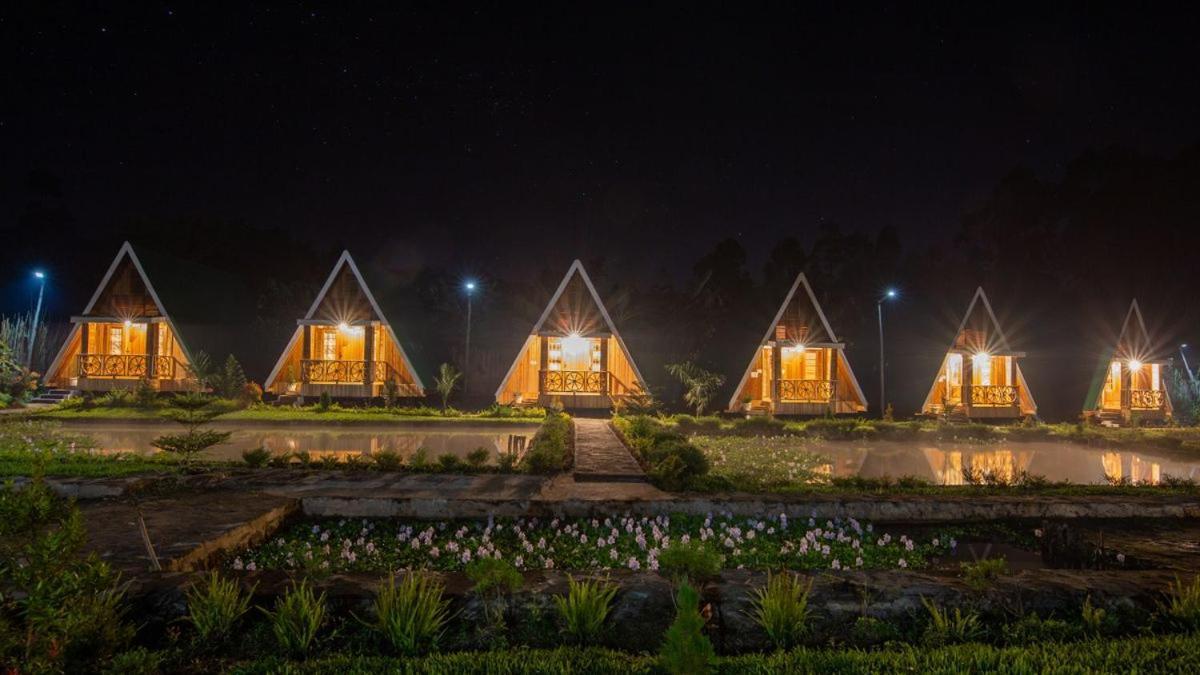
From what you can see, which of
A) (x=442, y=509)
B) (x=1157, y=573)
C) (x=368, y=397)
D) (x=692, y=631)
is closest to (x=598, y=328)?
(x=368, y=397)

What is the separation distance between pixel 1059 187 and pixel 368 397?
129 feet

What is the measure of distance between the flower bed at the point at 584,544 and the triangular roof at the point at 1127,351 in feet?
77.4

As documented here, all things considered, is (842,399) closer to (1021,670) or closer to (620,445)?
(620,445)

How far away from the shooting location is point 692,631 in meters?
3.11

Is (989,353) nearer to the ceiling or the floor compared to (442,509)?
nearer to the ceiling

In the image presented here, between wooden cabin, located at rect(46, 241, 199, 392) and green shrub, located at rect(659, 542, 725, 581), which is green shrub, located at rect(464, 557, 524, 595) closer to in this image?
green shrub, located at rect(659, 542, 725, 581)

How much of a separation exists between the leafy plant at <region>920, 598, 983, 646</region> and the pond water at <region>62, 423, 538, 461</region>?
10344mm

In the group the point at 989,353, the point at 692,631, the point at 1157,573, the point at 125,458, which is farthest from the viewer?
the point at 989,353

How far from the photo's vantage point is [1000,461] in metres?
15.1

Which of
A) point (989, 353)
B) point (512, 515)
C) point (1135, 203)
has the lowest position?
point (512, 515)

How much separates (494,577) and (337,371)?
2077cm

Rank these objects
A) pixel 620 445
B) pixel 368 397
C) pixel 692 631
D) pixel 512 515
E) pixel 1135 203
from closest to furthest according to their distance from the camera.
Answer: pixel 692 631 → pixel 512 515 → pixel 620 445 → pixel 368 397 → pixel 1135 203

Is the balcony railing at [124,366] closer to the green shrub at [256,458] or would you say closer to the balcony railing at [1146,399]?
the green shrub at [256,458]

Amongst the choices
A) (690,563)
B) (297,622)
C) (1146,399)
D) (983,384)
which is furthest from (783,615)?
(1146,399)
